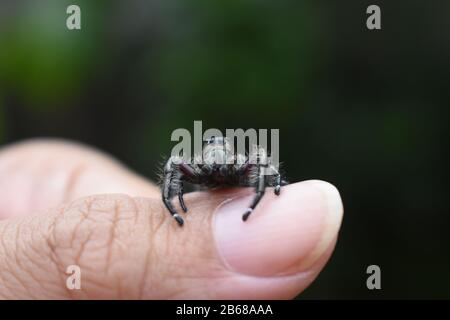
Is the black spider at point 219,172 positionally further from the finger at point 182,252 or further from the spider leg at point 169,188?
the finger at point 182,252

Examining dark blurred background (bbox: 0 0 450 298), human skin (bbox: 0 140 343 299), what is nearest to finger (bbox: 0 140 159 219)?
dark blurred background (bbox: 0 0 450 298)

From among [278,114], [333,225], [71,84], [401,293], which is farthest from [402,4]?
[333,225]

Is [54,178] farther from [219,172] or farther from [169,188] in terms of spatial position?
[219,172]

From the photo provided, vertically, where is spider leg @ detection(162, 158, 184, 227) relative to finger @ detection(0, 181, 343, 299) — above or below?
above

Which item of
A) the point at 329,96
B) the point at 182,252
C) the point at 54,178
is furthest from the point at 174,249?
the point at 329,96

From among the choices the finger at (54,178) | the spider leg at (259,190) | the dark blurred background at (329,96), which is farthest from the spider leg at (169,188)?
the dark blurred background at (329,96)

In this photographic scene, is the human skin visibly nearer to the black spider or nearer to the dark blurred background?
the black spider

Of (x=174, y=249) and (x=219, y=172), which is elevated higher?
(x=219, y=172)
